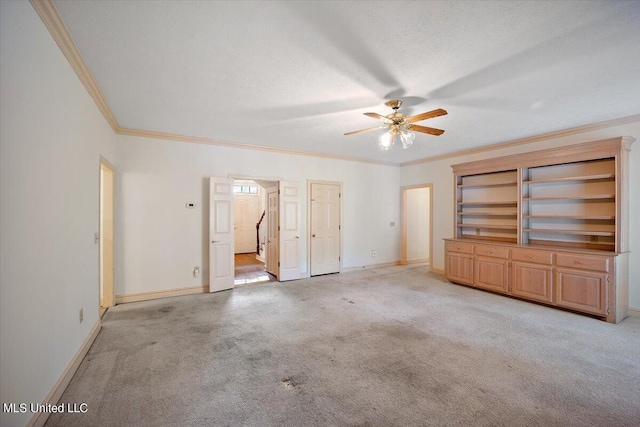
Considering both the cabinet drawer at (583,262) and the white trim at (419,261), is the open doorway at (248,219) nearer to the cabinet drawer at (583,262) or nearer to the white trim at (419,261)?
the white trim at (419,261)

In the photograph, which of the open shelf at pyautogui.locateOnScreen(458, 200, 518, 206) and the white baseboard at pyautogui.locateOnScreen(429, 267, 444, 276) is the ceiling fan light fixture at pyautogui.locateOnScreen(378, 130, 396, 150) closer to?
the open shelf at pyautogui.locateOnScreen(458, 200, 518, 206)

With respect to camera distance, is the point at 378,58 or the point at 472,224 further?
the point at 472,224

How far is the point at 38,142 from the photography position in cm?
178

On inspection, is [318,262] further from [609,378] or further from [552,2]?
[552,2]

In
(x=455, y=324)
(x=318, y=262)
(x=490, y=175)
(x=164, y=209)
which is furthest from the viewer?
(x=318, y=262)

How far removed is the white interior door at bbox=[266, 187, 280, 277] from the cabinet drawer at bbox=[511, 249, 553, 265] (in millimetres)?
4209

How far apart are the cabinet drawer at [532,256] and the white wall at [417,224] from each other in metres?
3.07

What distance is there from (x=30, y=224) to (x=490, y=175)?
20.7 feet

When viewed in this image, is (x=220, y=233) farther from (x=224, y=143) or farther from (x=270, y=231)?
(x=224, y=143)

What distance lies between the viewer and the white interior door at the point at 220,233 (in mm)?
4746

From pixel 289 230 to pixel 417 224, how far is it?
3.93 meters

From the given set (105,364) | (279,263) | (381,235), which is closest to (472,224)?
(381,235)

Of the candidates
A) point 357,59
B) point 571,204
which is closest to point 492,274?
point 571,204

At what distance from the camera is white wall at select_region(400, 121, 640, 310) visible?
372cm
